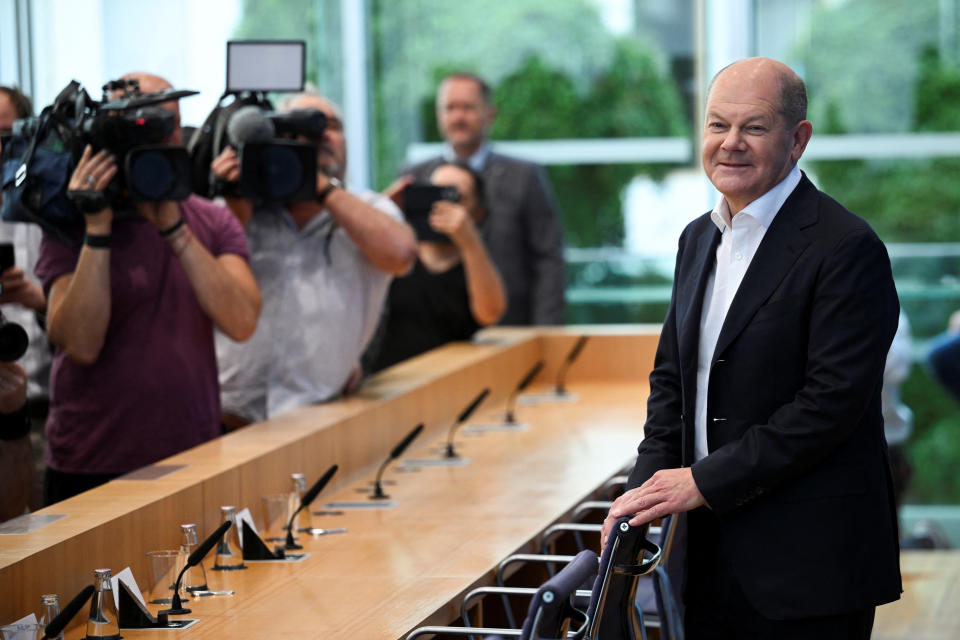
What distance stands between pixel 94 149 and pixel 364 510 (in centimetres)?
97

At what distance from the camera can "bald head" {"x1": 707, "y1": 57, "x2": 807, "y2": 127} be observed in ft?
6.53

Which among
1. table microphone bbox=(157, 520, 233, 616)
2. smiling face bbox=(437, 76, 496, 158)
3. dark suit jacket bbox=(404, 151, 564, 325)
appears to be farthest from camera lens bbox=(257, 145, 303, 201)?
dark suit jacket bbox=(404, 151, 564, 325)

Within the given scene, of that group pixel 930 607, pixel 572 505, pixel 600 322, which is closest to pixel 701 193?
pixel 600 322

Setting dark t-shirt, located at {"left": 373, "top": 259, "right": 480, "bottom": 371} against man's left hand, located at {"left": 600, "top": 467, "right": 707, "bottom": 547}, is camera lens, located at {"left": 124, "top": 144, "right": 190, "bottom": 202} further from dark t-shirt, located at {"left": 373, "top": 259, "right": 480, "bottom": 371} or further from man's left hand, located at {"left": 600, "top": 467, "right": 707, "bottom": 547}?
dark t-shirt, located at {"left": 373, "top": 259, "right": 480, "bottom": 371}

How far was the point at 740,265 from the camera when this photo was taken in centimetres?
208

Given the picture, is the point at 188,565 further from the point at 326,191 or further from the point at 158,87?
the point at 326,191

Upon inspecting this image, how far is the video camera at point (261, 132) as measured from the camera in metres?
3.38

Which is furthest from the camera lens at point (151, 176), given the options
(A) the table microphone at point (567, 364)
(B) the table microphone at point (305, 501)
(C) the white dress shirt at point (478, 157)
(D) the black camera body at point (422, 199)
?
(C) the white dress shirt at point (478, 157)

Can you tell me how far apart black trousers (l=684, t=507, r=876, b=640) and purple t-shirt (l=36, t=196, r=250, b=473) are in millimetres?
1312

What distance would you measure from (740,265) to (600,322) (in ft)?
19.9

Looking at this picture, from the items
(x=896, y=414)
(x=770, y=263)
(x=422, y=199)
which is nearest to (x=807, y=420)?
(x=770, y=263)

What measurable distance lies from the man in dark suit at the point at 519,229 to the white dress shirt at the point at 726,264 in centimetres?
368

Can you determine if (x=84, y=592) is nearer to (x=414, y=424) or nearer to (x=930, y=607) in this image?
(x=414, y=424)

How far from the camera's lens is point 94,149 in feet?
9.80
